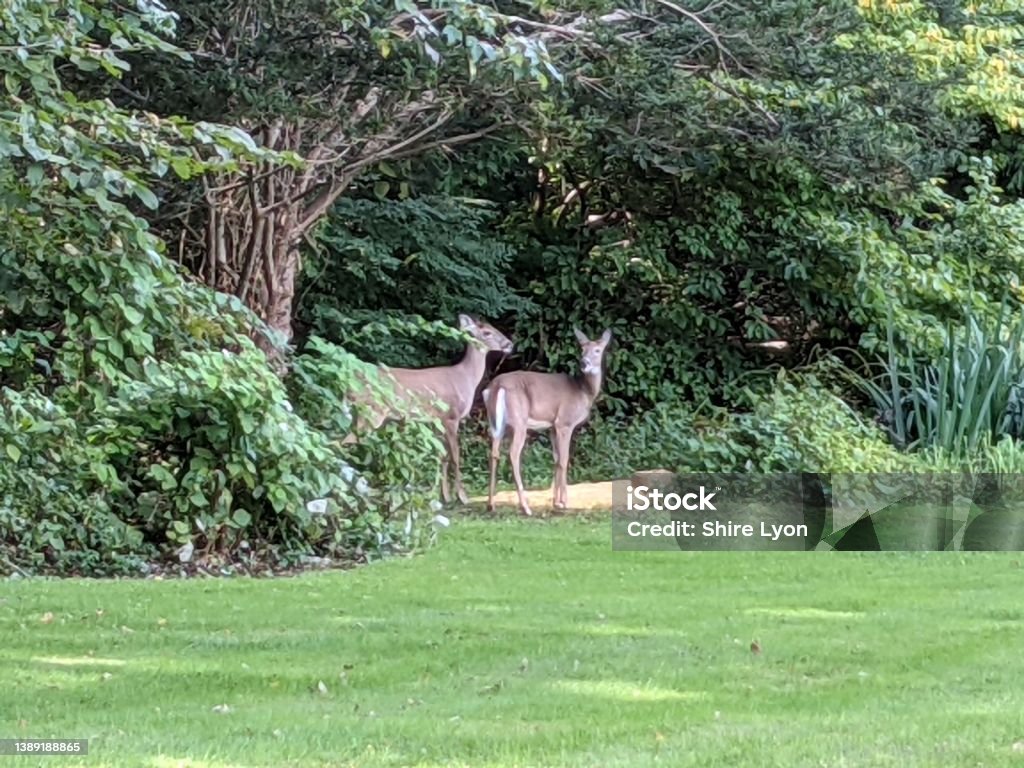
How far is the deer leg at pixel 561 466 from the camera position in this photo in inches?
484

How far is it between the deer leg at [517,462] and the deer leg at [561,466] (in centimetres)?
28

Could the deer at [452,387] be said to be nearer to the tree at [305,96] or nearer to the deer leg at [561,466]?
the deer leg at [561,466]

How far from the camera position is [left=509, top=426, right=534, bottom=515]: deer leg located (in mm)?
12062

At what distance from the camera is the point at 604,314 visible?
59.0ft

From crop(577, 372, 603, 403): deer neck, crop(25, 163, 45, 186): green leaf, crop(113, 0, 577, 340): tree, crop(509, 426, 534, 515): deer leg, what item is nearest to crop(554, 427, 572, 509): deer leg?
crop(509, 426, 534, 515): deer leg

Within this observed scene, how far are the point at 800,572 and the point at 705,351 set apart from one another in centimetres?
949

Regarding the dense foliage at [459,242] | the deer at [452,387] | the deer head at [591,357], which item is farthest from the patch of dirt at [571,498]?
the deer head at [591,357]

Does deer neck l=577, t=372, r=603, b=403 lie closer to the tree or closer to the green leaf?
the tree

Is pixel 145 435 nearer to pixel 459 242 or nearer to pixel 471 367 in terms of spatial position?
pixel 471 367

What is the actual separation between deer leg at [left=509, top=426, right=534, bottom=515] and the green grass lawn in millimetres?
3186

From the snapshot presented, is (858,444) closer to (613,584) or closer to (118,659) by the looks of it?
(613,584)

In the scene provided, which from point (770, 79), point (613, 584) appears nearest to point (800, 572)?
point (613, 584)

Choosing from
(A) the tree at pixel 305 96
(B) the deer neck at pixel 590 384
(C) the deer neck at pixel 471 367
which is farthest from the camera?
(C) the deer neck at pixel 471 367

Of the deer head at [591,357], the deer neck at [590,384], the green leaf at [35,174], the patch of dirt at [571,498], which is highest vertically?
the green leaf at [35,174]
